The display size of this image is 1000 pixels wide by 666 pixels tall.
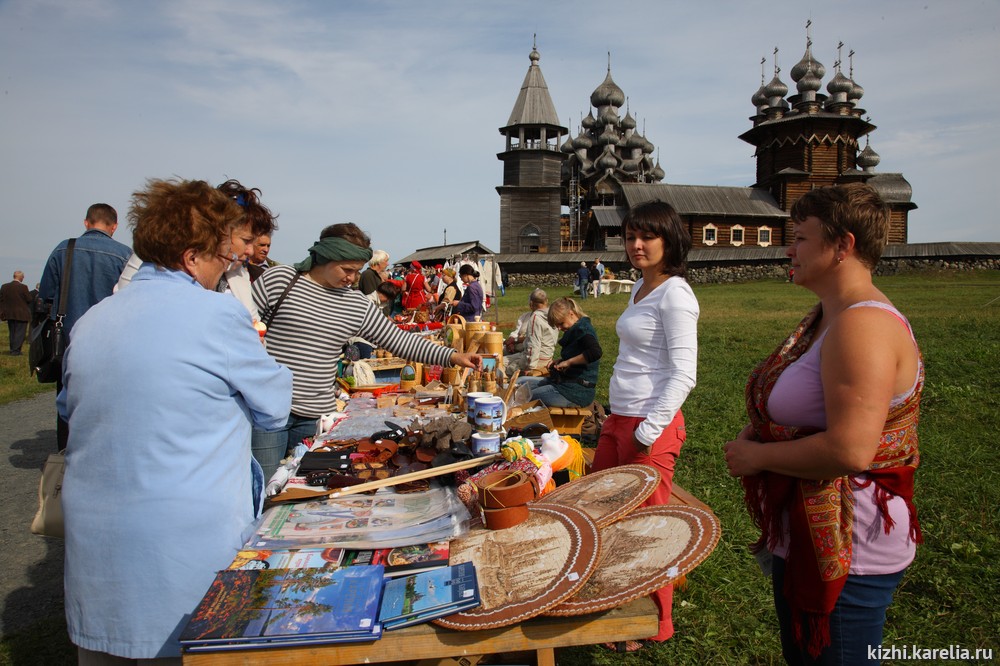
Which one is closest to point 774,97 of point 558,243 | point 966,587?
point 558,243

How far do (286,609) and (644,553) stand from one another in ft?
3.18

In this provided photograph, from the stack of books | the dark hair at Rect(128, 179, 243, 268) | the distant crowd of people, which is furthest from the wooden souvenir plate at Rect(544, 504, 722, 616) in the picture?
the dark hair at Rect(128, 179, 243, 268)

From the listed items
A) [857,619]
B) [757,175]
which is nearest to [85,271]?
[857,619]

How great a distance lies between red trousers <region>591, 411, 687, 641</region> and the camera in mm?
2623

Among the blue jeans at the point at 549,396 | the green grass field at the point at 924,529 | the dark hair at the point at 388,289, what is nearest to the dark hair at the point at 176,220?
the green grass field at the point at 924,529

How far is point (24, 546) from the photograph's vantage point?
3.83 metres

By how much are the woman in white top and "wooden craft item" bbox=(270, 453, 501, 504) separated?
60 centimetres

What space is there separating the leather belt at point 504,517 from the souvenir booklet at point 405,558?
0.51 ft

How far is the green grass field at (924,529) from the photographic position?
294 centimetres

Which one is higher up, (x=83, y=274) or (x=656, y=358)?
(x=83, y=274)

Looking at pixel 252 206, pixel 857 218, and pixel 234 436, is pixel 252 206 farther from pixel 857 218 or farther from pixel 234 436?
pixel 857 218

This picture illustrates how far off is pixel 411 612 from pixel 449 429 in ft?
4.35

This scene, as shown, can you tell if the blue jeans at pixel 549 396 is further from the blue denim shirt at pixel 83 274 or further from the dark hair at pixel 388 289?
the dark hair at pixel 388 289

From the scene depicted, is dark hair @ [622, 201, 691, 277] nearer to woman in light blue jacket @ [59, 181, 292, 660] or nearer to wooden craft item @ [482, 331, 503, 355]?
woman in light blue jacket @ [59, 181, 292, 660]
